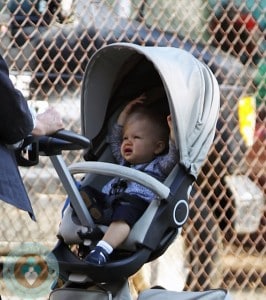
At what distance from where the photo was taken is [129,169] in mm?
4379

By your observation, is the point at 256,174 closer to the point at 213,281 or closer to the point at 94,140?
the point at 213,281

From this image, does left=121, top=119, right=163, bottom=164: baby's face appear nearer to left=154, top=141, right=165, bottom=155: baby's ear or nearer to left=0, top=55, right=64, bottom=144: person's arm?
left=154, top=141, right=165, bottom=155: baby's ear

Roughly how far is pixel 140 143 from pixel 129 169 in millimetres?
365

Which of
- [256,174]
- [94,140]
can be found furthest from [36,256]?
[256,174]

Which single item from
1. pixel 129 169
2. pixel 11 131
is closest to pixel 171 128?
pixel 129 169

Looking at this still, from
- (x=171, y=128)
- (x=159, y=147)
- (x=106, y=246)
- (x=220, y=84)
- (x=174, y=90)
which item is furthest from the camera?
(x=220, y=84)

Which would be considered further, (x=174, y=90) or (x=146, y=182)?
(x=174, y=90)

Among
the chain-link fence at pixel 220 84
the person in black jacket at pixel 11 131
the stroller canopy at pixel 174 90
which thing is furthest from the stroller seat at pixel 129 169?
the chain-link fence at pixel 220 84

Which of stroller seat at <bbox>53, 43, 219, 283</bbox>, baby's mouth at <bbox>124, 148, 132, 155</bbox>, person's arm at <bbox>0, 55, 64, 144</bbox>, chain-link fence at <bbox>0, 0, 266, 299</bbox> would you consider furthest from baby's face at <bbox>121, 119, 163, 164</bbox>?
chain-link fence at <bbox>0, 0, 266, 299</bbox>

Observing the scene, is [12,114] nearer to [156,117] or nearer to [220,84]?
[156,117]

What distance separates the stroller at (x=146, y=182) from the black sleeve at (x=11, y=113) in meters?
0.37

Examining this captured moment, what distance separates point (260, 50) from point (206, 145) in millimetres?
2556

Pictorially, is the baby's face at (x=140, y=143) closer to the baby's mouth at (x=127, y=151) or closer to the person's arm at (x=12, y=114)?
the baby's mouth at (x=127, y=151)

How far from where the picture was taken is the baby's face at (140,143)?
15.5 feet
